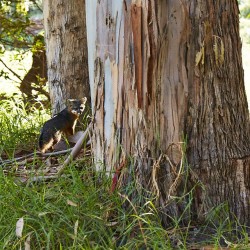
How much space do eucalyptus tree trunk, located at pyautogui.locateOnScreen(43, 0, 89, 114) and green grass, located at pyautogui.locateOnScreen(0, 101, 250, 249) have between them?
6.93 ft

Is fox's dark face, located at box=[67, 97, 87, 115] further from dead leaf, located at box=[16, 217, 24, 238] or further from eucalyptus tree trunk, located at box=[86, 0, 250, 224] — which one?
dead leaf, located at box=[16, 217, 24, 238]

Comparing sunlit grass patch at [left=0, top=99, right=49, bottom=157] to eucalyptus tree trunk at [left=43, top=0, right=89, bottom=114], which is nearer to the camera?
sunlit grass patch at [left=0, top=99, right=49, bottom=157]

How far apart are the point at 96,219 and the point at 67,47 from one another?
9.65 ft

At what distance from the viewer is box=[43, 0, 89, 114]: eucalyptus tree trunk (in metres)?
6.74

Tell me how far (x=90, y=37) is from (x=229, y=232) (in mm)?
1670

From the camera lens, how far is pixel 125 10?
4.45m

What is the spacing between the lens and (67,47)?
6.80 m

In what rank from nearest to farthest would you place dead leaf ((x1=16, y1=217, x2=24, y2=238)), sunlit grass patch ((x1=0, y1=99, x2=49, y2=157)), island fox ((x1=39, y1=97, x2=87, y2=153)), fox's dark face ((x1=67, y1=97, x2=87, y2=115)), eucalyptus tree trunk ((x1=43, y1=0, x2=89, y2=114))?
dead leaf ((x1=16, y1=217, x2=24, y2=238))
island fox ((x1=39, y1=97, x2=87, y2=153))
fox's dark face ((x1=67, y1=97, x2=87, y2=115))
sunlit grass patch ((x1=0, y1=99, x2=49, y2=157))
eucalyptus tree trunk ((x1=43, y1=0, x2=89, y2=114))

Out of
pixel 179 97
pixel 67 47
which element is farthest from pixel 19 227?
pixel 67 47

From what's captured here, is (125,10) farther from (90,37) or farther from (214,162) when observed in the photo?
(214,162)

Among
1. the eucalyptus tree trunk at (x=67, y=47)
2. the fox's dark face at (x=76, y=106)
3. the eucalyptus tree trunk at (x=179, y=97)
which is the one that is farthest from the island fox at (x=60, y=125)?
the eucalyptus tree trunk at (x=179, y=97)

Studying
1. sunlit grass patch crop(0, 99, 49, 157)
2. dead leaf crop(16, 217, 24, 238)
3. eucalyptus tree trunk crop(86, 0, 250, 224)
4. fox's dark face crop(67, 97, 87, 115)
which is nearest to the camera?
dead leaf crop(16, 217, 24, 238)

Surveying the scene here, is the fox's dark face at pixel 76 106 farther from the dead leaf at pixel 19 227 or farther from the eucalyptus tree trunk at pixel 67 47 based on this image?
the dead leaf at pixel 19 227

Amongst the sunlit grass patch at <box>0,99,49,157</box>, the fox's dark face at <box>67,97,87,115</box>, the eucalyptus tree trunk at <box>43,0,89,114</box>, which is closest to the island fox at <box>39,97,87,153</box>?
the fox's dark face at <box>67,97,87,115</box>
